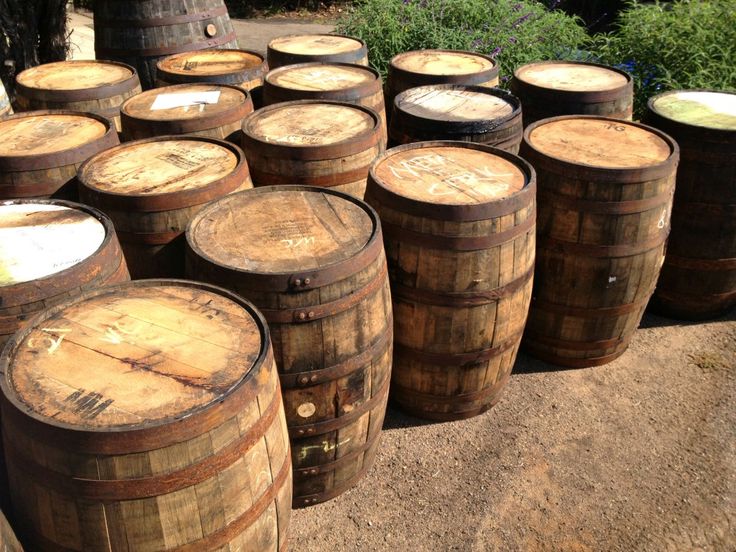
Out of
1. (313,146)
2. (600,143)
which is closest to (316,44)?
(313,146)

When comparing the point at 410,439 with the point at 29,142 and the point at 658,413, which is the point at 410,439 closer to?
the point at 658,413

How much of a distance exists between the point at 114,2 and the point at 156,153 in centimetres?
250

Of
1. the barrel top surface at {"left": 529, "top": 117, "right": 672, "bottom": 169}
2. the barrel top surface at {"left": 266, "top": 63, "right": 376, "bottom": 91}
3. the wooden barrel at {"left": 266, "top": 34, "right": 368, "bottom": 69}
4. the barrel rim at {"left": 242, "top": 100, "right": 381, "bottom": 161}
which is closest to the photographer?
the barrel rim at {"left": 242, "top": 100, "right": 381, "bottom": 161}

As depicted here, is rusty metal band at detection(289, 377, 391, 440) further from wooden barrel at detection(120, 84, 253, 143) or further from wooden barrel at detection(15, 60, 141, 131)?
wooden barrel at detection(15, 60, 141, 131)

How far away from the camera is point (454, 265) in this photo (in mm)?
3500

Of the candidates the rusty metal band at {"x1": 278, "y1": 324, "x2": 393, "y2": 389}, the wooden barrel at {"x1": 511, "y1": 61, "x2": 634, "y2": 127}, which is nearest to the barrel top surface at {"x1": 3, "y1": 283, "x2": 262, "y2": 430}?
the rusty metal band at {"x1": 278, "y1": 324, "x2": 393, "y2": 389}

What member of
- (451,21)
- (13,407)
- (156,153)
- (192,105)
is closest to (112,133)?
(156,153)

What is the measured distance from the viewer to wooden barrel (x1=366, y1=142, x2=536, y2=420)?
11.3 feet

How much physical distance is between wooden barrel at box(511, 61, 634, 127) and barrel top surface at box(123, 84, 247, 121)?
204cm

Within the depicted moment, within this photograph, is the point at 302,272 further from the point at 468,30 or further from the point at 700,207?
the point at 468,30

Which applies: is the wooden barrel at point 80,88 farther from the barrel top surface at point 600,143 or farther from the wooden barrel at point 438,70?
the barrel top surface at point 600,143

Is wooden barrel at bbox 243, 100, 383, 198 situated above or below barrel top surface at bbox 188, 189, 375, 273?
above

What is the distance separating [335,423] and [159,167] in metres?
1.63

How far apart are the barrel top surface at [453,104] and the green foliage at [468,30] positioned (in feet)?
8.82
